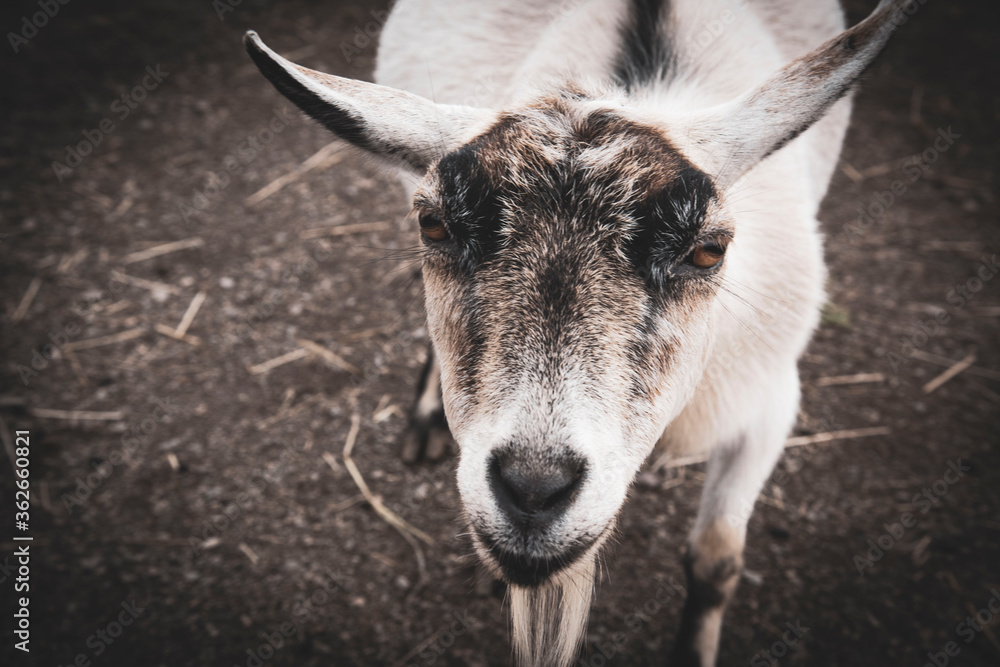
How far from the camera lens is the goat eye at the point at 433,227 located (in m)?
1.77

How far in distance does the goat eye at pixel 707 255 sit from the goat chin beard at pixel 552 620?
98 centimetres

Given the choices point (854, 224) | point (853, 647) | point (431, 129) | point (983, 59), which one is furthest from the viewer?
point (983, 59)

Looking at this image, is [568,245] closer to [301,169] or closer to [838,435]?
[838,435]

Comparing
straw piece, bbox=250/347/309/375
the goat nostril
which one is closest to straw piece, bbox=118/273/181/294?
straw piece, bbox=250/347/309/375

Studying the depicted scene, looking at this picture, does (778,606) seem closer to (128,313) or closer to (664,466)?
Answer: (664,466)

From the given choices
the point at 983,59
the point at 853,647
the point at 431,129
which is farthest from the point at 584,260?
the point at 983,59

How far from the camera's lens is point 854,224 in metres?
4.96

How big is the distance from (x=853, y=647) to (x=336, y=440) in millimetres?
3024

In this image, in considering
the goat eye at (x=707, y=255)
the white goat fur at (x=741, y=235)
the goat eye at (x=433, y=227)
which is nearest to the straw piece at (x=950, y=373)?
the white goat fur at (x=741, y=235)

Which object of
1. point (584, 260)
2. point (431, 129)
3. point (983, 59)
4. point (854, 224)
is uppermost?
point (431, 129)

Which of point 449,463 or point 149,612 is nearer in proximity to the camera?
point 149,612

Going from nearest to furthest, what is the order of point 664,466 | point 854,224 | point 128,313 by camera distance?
1. point 664,466
2. point 128,313
3. point 854,224

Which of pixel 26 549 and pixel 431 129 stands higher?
pixel 431 129

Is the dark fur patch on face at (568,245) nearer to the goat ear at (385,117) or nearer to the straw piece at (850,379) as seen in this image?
the goat ear at (385,117)
